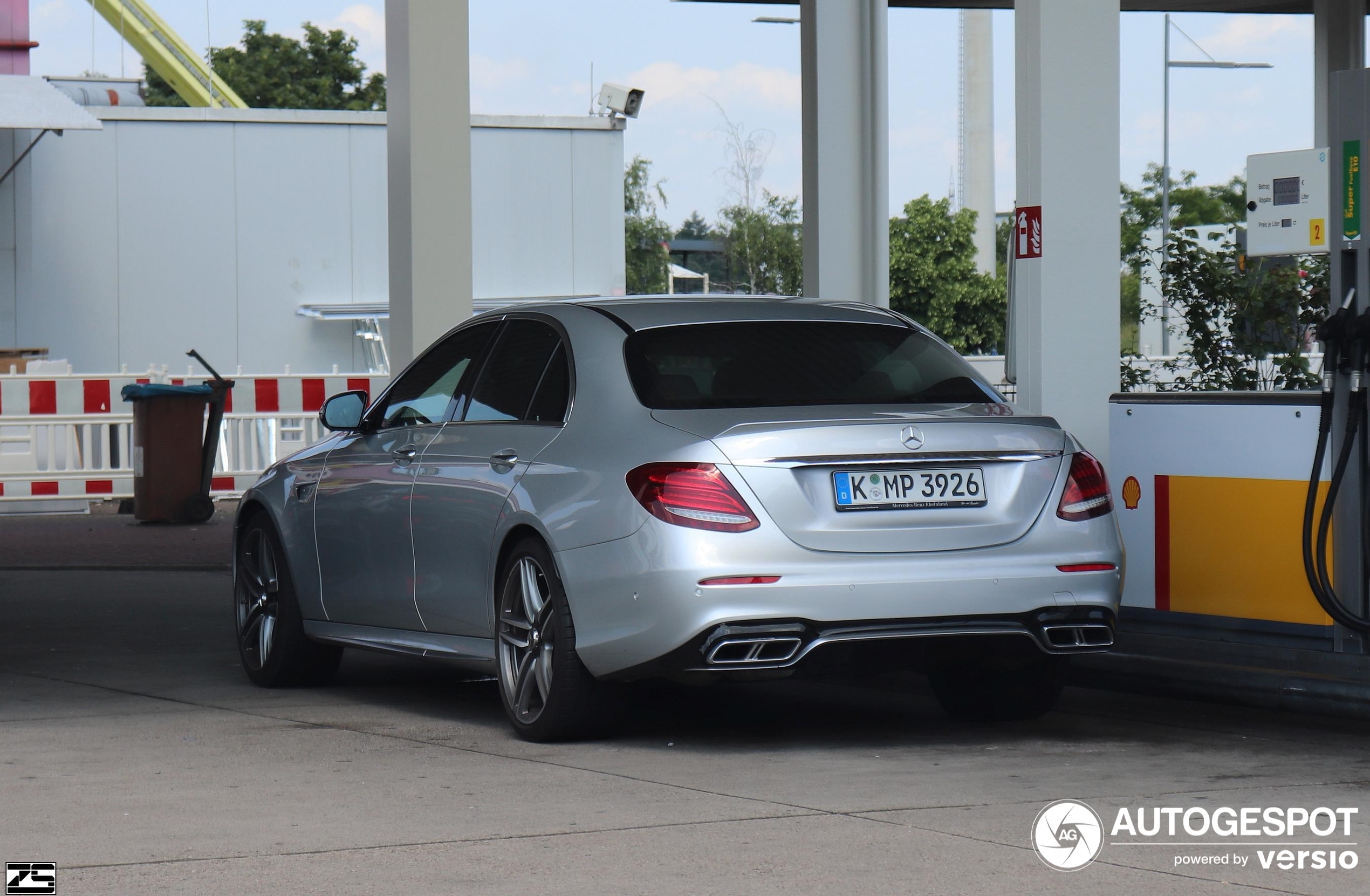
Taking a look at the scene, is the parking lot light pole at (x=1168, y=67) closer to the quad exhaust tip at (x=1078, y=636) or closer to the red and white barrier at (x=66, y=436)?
the red and white barrier at (x=66, y=436)

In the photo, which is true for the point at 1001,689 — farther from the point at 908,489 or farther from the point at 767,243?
the point at 767,243

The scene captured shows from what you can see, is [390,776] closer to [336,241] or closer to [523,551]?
[523,551]

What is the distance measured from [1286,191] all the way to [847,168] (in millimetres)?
3179

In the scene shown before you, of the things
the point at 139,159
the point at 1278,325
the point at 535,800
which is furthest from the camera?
the point at 139,159

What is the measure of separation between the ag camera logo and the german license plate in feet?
3.68

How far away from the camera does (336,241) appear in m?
32.1

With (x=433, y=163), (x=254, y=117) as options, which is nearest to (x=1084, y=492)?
(x=433, y=163)

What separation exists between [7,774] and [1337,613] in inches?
188

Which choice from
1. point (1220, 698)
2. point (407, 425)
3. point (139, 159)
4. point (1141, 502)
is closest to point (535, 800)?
point (407, 425)

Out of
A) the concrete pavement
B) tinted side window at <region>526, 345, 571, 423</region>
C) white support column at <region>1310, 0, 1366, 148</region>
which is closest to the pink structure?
white support column at <region>1310, 0, 1366, 148</region>

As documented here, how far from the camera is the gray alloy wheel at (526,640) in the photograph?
271 inches

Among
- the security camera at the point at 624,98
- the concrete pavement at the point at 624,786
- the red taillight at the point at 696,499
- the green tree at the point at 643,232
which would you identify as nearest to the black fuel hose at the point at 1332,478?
the concrete pavement at the point at 624,786

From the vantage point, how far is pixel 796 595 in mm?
6305

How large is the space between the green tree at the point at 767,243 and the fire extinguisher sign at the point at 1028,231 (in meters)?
43.4
